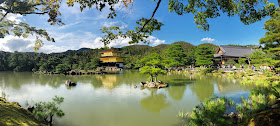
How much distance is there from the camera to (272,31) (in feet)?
32.1

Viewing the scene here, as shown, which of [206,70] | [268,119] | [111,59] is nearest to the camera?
[268,119]

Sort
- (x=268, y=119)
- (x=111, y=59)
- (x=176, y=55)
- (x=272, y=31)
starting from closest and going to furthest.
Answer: (x=268, y=119) < (x=272, y=31) < (x=176, y=55) < (x=111, y=59)

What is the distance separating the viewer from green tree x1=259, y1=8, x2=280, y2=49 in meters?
9.28

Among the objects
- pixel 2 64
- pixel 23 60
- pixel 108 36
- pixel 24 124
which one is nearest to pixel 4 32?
pixel 24 124

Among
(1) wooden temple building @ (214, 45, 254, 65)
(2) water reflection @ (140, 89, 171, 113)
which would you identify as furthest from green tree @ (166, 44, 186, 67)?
(2) water reflection @ (140, 89, 171, 113)

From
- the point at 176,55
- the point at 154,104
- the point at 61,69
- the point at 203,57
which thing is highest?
the point at 176,55

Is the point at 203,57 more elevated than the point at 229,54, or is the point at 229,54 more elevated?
the point at 229,54

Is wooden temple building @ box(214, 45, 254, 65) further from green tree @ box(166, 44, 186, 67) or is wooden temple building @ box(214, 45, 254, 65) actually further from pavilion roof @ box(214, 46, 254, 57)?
green tree @ box(166, 44, 186, 67)

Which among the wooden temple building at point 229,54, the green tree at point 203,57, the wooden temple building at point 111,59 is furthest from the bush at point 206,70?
the wooden temple building at point 111,59

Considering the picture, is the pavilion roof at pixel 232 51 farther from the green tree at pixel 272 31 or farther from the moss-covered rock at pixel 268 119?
the moss-covered rock at pixel 268 119

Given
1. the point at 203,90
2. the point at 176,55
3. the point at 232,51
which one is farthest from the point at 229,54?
the point at 203,90

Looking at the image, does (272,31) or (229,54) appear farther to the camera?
(229,54)

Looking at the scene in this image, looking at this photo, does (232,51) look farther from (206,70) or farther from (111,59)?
(111,59)

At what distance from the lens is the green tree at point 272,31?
365 inches
